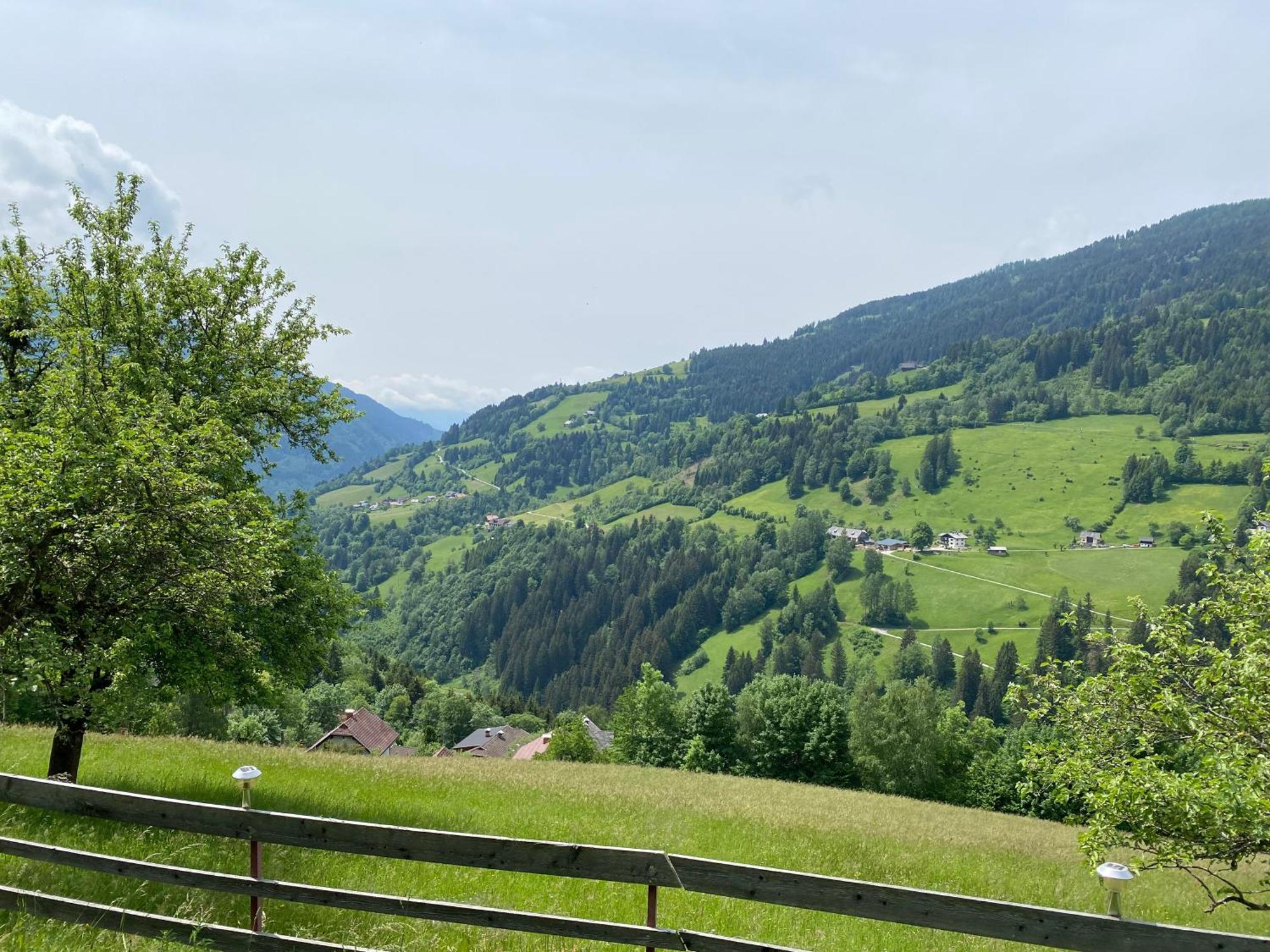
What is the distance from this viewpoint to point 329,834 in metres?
6.82

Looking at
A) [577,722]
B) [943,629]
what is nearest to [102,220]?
[577,722]

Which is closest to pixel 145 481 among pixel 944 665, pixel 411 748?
pixel 411 748

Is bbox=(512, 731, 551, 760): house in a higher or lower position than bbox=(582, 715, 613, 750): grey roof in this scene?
higher

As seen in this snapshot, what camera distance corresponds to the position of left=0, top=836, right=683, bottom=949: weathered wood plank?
21.3 feet

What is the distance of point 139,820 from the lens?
22.1 ft

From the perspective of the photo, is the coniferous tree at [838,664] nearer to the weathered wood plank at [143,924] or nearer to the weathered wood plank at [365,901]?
the weathered wood plank at [365,901]

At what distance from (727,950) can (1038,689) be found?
39.3 feet

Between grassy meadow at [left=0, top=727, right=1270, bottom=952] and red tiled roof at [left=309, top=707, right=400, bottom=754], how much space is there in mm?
54209

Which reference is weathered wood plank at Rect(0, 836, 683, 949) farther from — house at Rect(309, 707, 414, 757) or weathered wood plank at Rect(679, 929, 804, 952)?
house at Rect(309, 707, 414, 757)

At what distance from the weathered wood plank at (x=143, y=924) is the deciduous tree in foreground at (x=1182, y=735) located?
10646mm

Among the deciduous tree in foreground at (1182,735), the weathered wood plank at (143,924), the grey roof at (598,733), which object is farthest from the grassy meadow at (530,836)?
the grey roof at (598,733)

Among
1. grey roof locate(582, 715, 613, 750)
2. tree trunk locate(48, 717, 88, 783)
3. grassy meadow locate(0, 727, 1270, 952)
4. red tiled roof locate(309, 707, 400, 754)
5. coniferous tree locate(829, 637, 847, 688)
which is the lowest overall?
grey roof locate(582, 715, 613, 750)

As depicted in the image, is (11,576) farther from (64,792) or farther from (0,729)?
(0,729)

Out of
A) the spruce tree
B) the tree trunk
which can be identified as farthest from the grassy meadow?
the spruce tree
